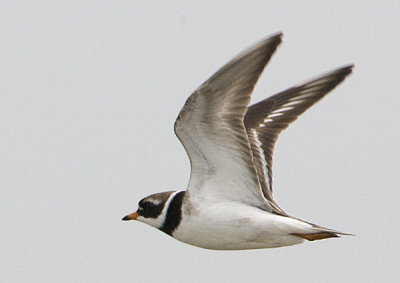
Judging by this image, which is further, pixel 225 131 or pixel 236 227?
pixel 236 227

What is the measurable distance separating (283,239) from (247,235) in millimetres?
357

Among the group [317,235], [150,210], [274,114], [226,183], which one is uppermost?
[274,114]

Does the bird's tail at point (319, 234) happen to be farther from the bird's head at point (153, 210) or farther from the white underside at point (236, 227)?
the bird's head at point (153, 210)

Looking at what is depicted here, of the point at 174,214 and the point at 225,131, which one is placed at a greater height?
the point at 225,131

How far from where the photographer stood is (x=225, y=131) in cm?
763

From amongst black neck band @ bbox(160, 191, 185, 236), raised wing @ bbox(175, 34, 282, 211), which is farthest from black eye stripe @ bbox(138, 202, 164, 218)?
raised wing @ bbox(175, 34, 282, 211)

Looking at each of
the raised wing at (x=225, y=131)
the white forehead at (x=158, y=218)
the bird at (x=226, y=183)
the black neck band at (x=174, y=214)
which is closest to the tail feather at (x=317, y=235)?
the bird at (x=226, y=183)

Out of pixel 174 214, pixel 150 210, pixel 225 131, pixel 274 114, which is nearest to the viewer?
pixel 225 131

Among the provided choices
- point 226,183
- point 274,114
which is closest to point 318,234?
point 226,183

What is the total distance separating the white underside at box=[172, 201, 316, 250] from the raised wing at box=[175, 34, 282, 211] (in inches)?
5.1

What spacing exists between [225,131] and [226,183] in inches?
26.9

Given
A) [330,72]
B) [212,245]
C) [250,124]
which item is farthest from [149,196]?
[330,72]

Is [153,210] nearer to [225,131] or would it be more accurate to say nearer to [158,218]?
[158,218]

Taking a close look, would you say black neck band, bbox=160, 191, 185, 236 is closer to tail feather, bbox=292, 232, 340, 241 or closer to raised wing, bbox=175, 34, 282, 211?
raised wing, bbox=175, 34, 282, 211
